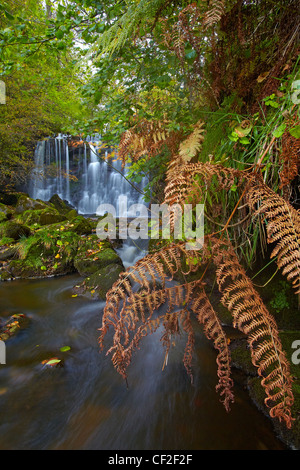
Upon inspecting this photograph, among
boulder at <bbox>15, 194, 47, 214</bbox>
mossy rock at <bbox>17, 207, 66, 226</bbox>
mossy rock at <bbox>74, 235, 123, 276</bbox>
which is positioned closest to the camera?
mossy rock at <bbox>74, 235, 123, 276</bbox>

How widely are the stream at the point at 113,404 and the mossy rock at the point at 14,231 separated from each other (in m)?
4.09

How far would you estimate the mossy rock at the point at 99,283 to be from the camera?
162 inches

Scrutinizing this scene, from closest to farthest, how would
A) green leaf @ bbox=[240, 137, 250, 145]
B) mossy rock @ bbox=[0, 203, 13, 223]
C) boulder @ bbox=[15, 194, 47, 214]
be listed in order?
green leaf @ bbox=[240, 137, 250, 145] < mossy rock @ bbox=[0, 203, 13, 223] < boulder @ bbox=[15, 194, 47, 214]

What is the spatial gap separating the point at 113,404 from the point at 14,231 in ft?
18.8

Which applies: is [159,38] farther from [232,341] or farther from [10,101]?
[10,101]

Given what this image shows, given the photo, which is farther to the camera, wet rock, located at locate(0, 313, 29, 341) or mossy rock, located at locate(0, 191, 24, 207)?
mossy rock, located at locate(0, 191, 24, 207)

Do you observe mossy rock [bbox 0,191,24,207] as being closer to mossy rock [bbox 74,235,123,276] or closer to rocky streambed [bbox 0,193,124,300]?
rocky streambed [bbox 0,193,124,300]

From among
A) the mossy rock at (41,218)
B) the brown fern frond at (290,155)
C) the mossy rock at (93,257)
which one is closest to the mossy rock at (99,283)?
the mossy rock at (93,257)

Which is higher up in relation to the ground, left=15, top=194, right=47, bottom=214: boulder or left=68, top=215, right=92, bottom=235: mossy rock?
left=15, top=194, right=47, bottom=214: boulder

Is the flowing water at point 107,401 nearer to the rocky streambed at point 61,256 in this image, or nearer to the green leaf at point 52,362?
the green leaf at point 52,362

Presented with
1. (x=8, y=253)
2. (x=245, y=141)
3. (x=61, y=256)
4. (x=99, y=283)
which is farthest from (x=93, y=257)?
(x=245, y=141)

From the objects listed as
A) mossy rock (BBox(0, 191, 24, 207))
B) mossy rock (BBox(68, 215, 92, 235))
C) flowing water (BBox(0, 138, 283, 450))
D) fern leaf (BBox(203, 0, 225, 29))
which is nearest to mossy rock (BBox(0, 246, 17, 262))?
mossy rock (BBox(68, 215, 92, 235))

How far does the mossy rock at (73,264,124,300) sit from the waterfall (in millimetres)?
7685

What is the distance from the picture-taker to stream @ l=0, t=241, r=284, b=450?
1.79 meters
